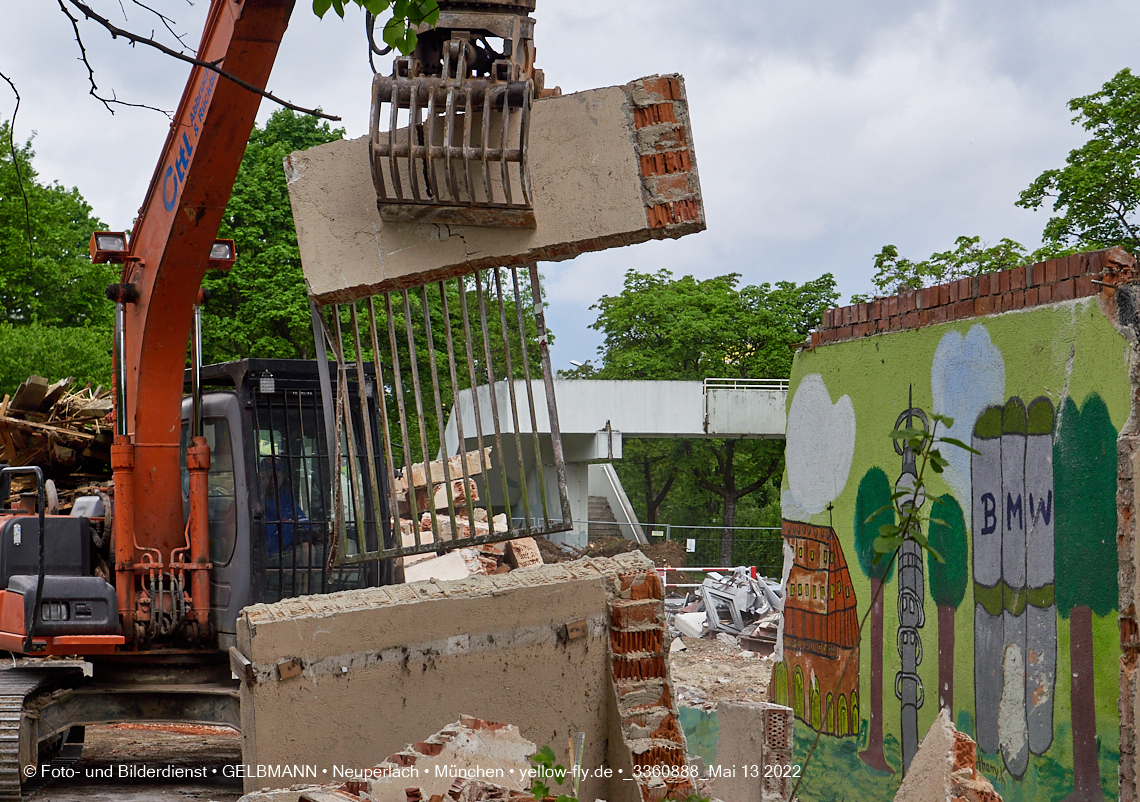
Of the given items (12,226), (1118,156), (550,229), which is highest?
(1118,156)

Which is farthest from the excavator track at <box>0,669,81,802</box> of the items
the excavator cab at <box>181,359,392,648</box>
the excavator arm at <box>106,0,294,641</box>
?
the excavator cab at <box>181,359,392,648</box>

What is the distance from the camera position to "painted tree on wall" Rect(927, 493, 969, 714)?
5.84m

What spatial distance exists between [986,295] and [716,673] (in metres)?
9.38

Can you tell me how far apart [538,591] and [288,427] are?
2800 millimetres

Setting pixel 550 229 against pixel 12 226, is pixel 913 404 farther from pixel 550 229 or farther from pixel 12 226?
pixel 12 226

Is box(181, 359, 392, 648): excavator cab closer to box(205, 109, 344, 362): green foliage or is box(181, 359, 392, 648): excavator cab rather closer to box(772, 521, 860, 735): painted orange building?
box(772, 521, 860, 735): painted orange building

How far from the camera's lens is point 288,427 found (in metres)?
6.90

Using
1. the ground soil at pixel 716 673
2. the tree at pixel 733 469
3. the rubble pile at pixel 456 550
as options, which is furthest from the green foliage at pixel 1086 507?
the tree at pixel 733 469

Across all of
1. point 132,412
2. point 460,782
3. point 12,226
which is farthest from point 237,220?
point 460,782

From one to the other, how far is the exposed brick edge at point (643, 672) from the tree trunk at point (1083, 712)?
175 centimetres

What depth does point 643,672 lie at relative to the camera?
4.97 m

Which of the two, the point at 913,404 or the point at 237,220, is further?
the point at 237,220

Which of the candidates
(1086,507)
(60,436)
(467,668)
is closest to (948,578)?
(1086,507)

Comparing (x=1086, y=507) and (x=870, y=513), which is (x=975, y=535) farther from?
(x=870, y=513)
